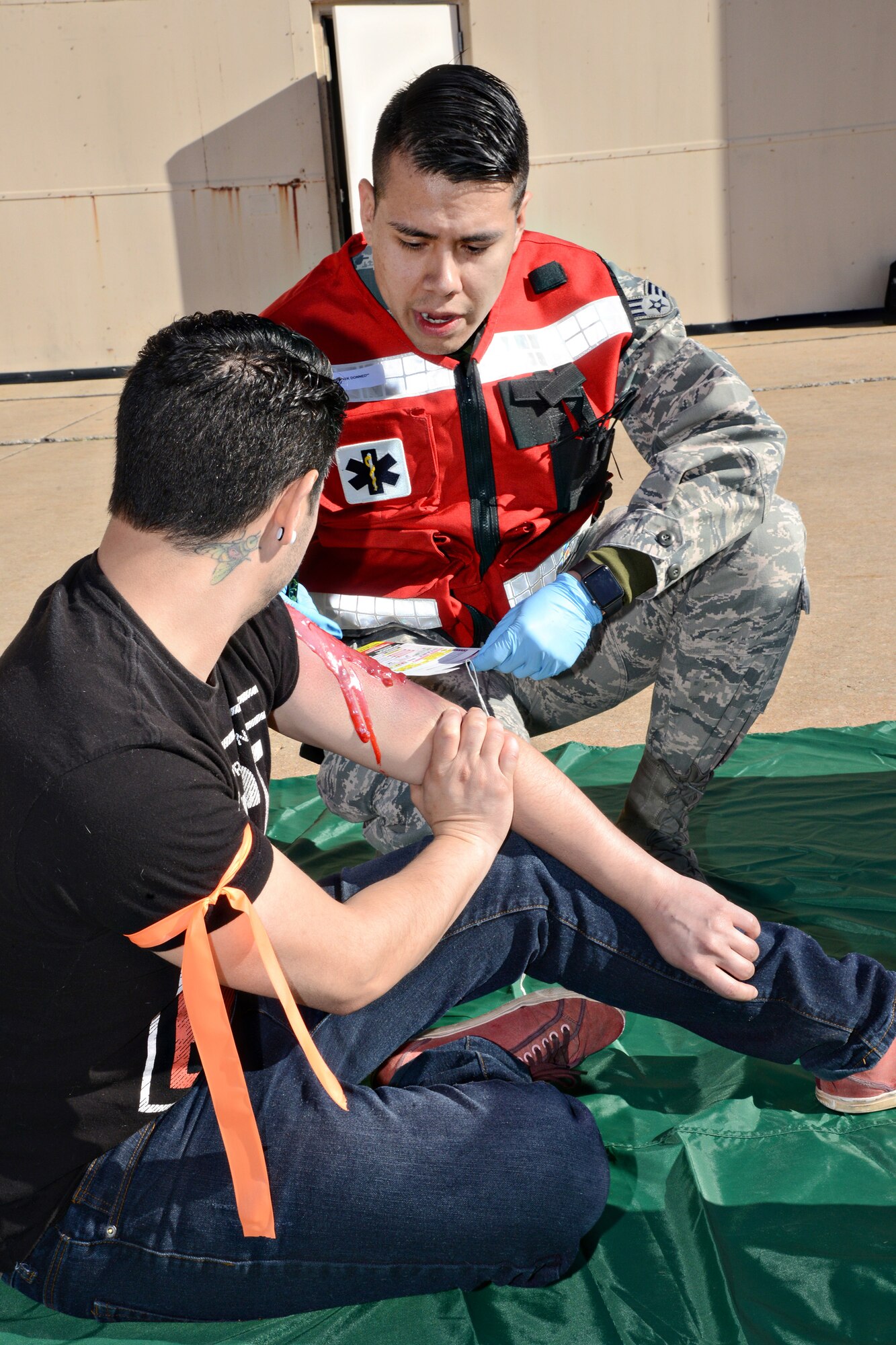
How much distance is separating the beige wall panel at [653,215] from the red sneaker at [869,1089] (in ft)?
25.9

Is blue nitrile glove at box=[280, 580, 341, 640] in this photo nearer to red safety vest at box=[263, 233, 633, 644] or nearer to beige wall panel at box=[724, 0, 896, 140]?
red safety vest at box=[263, 233, 633, 644]

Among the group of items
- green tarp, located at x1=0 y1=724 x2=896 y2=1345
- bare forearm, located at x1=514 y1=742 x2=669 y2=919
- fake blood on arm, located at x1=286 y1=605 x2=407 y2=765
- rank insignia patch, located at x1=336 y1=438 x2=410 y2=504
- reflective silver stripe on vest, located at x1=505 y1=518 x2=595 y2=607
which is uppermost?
rank insignia patch, located at x1=336 y1=438 x2=410 y2=504

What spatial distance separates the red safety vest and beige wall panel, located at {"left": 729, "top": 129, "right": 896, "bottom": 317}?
7.21 meters

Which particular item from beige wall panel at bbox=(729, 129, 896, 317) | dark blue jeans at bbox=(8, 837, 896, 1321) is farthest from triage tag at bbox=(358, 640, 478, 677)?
beige wall panel at bbox=(729, 129, 896, 317)

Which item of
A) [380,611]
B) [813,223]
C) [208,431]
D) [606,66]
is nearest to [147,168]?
[606,66]

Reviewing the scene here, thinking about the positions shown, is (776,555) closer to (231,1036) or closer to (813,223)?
(231,1036)

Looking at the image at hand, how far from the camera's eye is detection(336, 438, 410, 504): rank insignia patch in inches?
84.6

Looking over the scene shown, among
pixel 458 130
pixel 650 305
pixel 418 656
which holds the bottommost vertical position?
pixel 418 656

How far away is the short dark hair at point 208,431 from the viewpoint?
1104mm

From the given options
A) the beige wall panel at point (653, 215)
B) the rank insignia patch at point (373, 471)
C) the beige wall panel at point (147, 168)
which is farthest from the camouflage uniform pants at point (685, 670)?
the beige wall panel at point (147, 168)

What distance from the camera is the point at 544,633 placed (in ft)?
6.37

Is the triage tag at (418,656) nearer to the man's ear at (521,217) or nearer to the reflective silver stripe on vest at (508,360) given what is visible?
the reflective silver stripe on vest at (508,360)

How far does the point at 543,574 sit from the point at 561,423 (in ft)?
0.90

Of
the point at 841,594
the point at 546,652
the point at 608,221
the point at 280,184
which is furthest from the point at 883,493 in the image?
the point at 280,184
